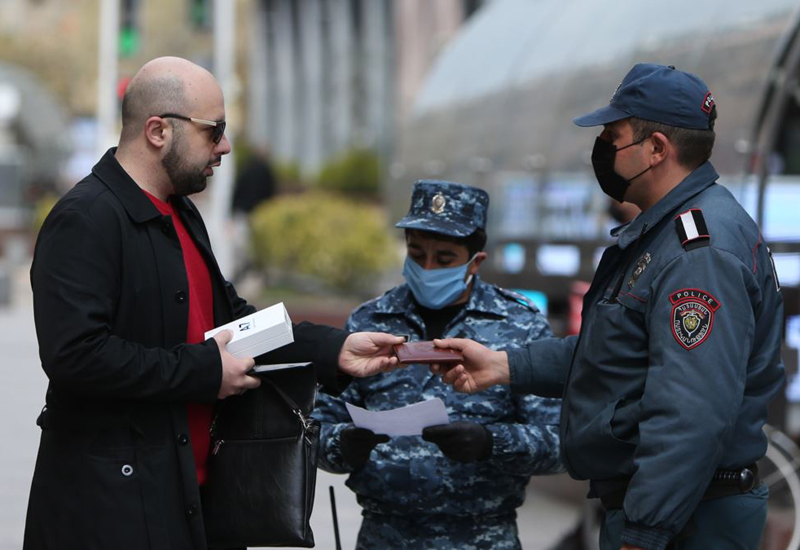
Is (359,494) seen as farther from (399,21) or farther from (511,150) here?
(399,21)

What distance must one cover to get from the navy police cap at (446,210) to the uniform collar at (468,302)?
192 mm

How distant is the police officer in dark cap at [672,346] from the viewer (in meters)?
3.12

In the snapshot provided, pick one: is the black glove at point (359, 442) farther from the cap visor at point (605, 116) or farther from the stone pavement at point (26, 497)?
the stone pavement at point (26, 497)

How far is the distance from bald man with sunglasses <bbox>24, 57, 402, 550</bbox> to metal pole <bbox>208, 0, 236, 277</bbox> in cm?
1516

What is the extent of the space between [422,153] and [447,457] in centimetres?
1254

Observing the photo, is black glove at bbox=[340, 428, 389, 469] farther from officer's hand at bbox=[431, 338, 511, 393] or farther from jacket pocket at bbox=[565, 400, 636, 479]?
jacket pocket at bbox=[565, 400, 636, 479]

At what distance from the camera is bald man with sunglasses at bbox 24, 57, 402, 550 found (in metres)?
3.31

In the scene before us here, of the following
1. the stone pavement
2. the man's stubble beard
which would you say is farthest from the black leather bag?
the stone pavement

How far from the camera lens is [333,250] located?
1547 centimetres

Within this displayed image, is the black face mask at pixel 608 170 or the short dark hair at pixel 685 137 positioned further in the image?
the black face mask at pixel 608 170

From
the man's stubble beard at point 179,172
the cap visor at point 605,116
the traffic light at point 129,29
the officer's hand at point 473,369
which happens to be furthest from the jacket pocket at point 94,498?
the traffic light at point 129,29

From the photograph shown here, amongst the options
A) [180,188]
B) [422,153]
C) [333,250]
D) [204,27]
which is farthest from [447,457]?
[204,27]

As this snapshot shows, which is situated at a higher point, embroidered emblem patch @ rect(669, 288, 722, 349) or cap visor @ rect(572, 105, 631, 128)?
cap visor @ rect(572, 105, 631, 128)

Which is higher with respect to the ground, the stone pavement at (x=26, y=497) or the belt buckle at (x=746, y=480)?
the belt buckle at (x=746, y=480)
